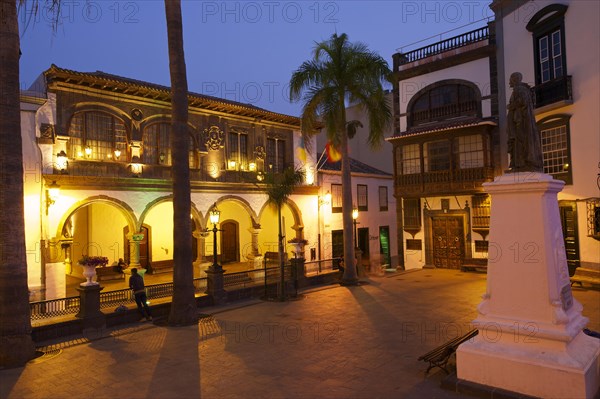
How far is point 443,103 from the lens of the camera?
21.3 m

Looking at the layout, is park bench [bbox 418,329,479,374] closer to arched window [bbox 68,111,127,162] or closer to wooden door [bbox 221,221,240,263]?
arched window [bbox 68,111,127,162]

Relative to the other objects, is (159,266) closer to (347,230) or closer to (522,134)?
(347,230)

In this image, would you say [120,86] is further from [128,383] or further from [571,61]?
[571,61]

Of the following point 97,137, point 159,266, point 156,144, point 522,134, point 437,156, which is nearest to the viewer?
point 522,134

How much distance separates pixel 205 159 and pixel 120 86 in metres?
4.82

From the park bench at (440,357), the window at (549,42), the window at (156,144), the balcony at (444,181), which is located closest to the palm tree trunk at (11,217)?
the park bench at (440,357)

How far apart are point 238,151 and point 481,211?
11.7 metres

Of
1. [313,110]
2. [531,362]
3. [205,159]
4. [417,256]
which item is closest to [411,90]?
[313,110]

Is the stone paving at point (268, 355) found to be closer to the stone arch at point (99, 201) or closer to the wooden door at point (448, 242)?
the stone arch at point (99, 201)

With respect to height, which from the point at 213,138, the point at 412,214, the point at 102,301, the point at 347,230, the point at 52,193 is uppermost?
the point at 213,138

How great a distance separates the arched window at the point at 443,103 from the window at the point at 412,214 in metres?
3.97

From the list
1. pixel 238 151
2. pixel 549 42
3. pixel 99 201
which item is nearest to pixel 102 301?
pixel 99 201

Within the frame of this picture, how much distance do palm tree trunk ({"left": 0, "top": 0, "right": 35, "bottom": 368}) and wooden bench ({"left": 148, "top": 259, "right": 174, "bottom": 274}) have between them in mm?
12503

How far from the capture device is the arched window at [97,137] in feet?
52.4
